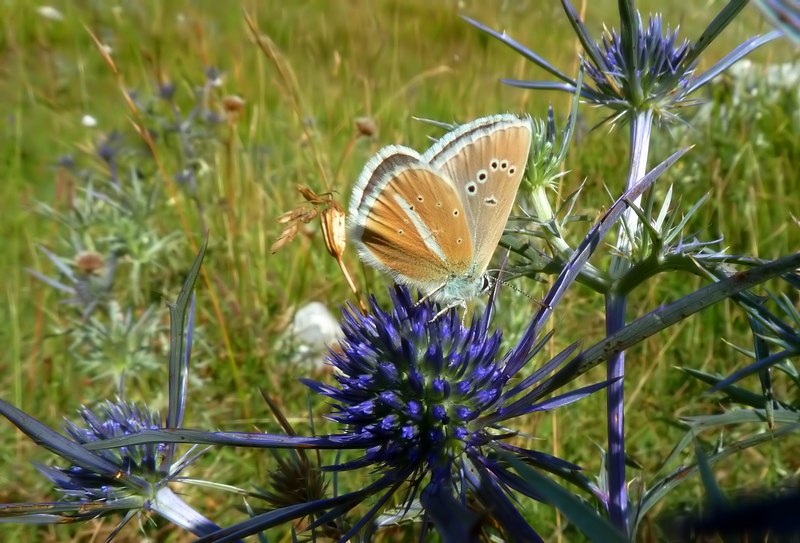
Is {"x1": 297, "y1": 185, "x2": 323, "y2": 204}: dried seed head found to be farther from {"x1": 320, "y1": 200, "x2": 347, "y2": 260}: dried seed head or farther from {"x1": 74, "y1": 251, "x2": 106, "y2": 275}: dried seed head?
{"x1": 74, "y1": 251, "x2": 106, "y2": 275}: dried seed head

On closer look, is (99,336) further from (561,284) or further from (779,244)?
(779,244)

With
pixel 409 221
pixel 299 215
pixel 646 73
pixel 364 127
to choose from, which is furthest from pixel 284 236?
pixel 364 127

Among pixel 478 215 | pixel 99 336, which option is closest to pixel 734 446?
pixel 478 215

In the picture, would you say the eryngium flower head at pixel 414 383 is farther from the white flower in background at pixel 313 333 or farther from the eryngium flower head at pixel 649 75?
the white flower in background at pixel 313 333

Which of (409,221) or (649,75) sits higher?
(649,75)

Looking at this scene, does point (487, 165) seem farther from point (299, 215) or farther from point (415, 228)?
point (299, 215)
